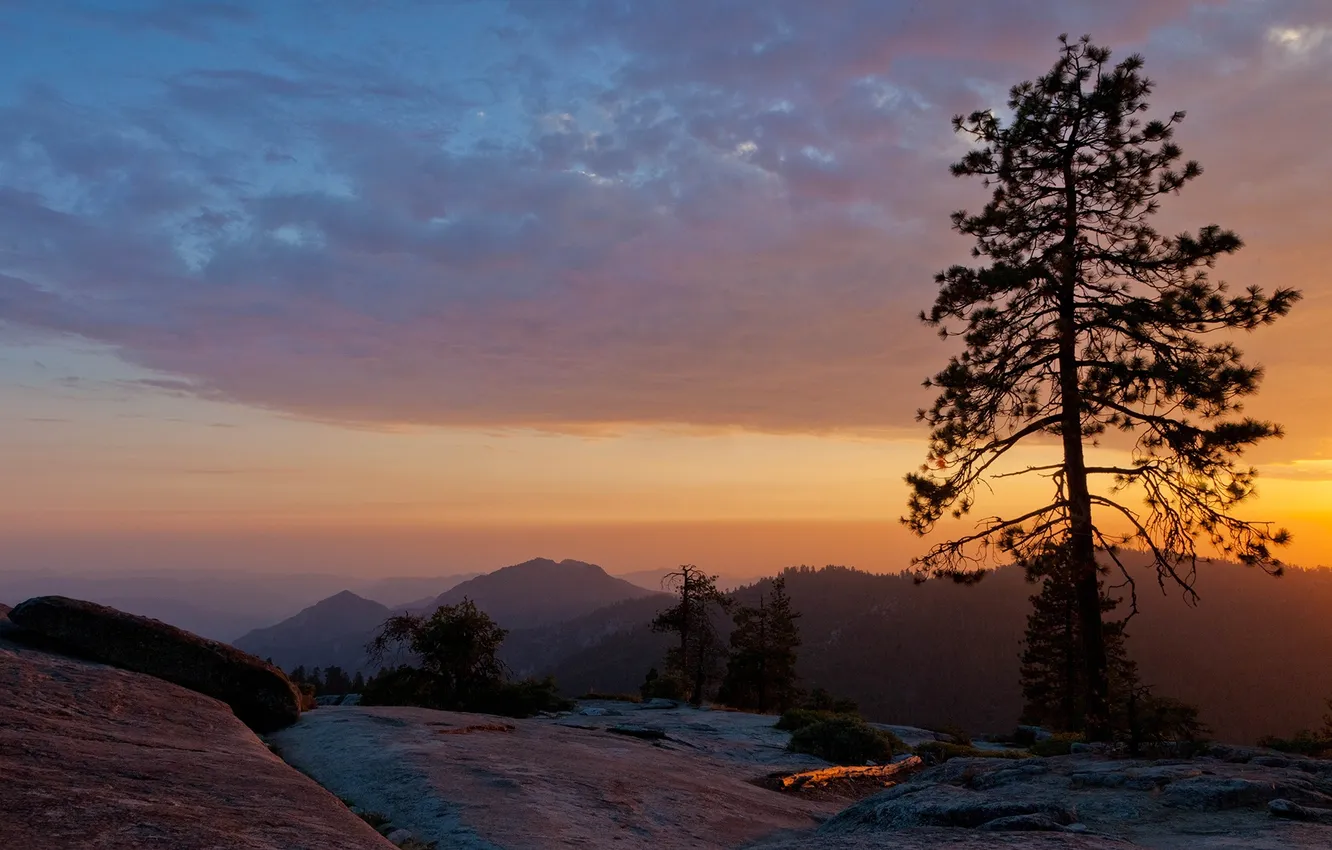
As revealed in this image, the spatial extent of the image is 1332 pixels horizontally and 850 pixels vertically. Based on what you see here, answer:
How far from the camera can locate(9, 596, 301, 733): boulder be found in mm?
14102

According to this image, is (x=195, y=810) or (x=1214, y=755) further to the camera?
(x=1214, y=755)

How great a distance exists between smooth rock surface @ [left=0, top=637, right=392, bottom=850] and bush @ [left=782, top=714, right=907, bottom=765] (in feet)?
48.7

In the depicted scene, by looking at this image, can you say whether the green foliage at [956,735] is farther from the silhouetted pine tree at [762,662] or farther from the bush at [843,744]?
the silhouetted pine tree at [762,662]

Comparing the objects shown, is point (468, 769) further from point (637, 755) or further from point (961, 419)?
point (961, 419)

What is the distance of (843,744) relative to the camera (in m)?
21.4

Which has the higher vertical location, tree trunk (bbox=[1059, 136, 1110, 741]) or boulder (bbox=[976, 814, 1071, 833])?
tree trunk (bbox=[1059, 136, 1110, 741])

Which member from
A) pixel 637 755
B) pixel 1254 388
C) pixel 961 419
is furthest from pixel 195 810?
pixel 1254 388

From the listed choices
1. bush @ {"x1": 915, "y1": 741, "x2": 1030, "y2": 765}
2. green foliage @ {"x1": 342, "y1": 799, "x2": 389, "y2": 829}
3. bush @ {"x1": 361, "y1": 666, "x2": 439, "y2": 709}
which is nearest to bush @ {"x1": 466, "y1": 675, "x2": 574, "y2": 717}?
bush @ {"x1": 361, "y1": 666, "x2": 439, "y2": 709}

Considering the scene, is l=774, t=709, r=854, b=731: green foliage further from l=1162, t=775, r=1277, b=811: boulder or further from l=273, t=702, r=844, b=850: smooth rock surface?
l=1162, t=775, r=1277, b=811: boulder

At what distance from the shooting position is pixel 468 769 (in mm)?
12445

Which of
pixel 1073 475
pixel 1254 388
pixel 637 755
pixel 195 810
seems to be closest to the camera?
pixel 195 810

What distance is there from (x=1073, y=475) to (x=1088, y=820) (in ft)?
33.9

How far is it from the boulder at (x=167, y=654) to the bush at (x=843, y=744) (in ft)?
44.0

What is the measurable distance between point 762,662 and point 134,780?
167ft
